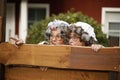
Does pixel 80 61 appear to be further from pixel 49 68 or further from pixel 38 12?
pixel 38 12

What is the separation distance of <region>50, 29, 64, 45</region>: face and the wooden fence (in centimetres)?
49

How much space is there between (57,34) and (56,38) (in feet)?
0.17

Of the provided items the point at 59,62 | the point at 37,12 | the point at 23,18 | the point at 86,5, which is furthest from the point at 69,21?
the point at 86,5

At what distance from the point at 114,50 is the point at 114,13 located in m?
9.53

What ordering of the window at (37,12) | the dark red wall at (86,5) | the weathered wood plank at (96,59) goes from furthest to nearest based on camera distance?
the dark red wall at (86,5) < the window at (37,12) < the weathered wood plank at (96,59)

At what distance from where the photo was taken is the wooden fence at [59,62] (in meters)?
2.68

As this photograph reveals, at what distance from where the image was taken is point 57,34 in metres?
3.49

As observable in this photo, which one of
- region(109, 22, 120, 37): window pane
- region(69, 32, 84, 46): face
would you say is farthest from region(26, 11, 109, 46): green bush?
Result: region(109, 22, 120, 37): window pane

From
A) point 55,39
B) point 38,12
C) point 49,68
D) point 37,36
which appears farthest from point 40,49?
point 38,12

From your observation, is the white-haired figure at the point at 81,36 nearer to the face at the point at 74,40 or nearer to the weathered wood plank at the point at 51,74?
the face at the point at 74,40

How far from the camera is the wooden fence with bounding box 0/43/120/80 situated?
8.80ft

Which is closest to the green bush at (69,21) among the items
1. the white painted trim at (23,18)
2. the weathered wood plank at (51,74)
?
the weathered wood plank at (51,74)

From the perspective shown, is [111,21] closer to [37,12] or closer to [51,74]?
[37,12]

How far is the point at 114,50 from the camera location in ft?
8.71
